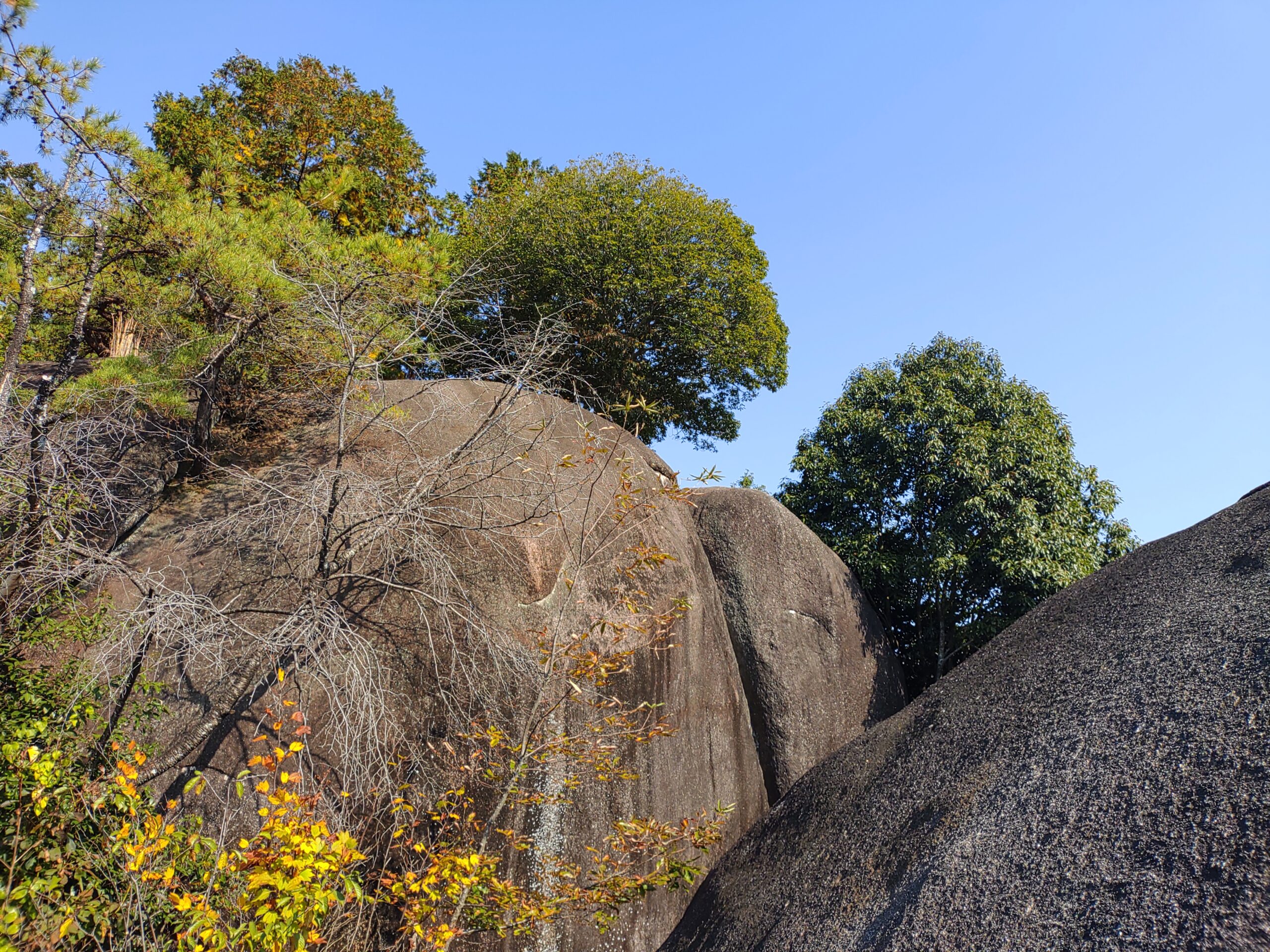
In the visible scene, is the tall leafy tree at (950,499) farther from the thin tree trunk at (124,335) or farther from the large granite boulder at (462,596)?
the thin tree trunk at (124,335)

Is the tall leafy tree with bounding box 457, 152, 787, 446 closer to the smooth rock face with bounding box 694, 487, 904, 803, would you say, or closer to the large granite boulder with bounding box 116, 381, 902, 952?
the smooth rock face with bounding box 694, 487, 904, 803

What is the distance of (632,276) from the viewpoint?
1354 cm

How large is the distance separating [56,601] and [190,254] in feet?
10.1

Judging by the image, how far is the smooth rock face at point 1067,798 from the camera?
3.33 metres

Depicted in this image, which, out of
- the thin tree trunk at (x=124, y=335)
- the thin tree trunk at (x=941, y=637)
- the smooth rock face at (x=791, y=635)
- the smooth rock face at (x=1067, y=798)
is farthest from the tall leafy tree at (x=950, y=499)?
the thin tree trunk at (x=124, y=335)

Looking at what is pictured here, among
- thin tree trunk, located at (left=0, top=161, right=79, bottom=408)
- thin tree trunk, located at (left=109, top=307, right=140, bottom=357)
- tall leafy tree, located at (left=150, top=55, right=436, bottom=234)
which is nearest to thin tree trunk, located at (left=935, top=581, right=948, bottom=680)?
thin tree trunk, located at (left=109, top=307, right=140, bottom=357)

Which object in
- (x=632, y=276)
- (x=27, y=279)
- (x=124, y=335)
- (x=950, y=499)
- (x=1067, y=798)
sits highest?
(x=632, y=276)

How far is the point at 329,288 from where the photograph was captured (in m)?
6.97

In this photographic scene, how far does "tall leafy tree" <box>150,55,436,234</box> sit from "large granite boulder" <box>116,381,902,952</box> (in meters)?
9.57

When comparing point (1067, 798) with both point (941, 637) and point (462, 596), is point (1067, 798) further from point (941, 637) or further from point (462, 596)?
point (941, 637)

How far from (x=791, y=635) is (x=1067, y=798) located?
16.1 feet

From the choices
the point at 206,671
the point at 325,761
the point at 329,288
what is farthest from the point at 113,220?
the point at 325,761

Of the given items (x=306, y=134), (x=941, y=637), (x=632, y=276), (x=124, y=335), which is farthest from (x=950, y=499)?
(x=306, y=134)

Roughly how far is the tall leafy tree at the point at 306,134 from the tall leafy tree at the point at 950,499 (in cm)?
999
